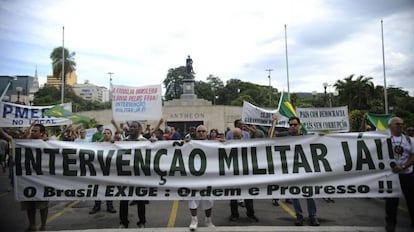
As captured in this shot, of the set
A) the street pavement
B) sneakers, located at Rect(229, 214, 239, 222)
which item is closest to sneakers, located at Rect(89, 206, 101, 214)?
the street pavement

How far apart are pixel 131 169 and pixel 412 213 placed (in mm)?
4351

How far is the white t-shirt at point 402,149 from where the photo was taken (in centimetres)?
517

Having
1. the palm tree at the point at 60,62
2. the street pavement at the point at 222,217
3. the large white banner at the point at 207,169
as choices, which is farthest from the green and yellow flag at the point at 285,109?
the palm tree at the point at 60,62

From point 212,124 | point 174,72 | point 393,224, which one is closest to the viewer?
point 393,224

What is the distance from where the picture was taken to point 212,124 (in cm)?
4162

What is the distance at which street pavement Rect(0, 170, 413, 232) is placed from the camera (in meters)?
5.45

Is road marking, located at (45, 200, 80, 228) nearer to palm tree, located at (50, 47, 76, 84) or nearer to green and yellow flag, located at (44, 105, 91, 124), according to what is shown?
green and yellow flag, located at (44, 105, 91, 124)

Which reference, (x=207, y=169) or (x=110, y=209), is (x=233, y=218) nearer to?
(x=207, y=169)

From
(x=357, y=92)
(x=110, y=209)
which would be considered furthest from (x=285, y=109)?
(x=357, y=92)

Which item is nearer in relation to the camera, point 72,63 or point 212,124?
point 212,124

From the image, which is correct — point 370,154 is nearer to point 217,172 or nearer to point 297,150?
point 297,150

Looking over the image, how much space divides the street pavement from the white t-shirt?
105 cm

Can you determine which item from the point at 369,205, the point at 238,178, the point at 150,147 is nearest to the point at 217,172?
the point at 238,178

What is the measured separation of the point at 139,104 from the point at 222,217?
2.73 metres
